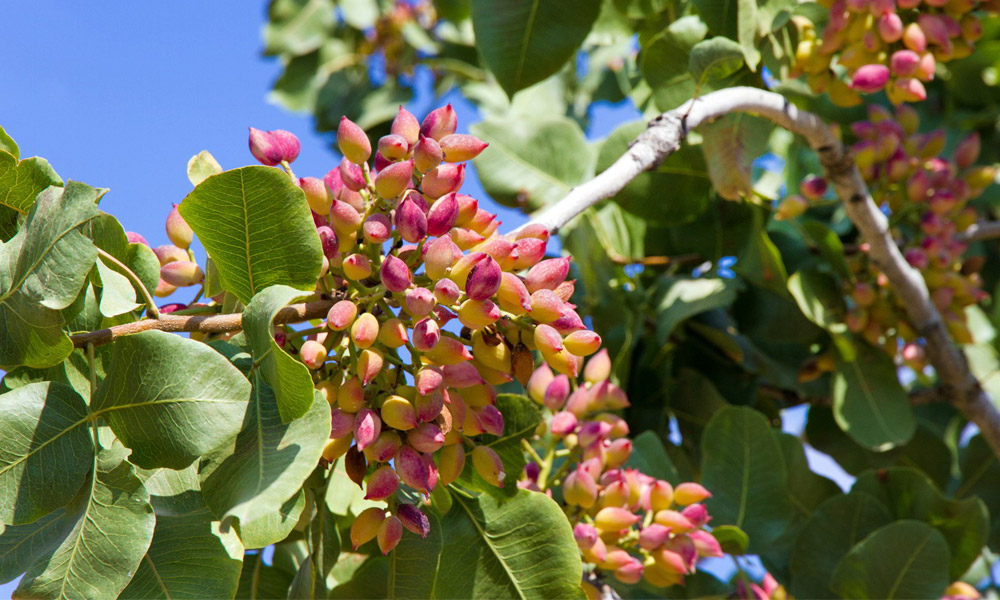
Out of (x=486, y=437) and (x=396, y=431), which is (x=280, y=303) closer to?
(x=396, y=431)

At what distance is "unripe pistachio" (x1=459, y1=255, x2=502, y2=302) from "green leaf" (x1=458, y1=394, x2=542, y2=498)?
10.4 inches

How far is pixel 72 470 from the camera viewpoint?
29.9 inches

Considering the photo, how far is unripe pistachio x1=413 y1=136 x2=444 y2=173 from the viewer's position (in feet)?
2.88

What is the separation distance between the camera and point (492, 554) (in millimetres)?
982

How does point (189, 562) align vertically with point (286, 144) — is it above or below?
below

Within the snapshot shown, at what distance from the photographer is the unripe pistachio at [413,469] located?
81 cm

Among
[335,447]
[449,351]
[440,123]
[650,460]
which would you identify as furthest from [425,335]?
[650,460]

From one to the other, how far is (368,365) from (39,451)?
0.28 m

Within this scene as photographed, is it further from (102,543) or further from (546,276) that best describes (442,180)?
(102,543)

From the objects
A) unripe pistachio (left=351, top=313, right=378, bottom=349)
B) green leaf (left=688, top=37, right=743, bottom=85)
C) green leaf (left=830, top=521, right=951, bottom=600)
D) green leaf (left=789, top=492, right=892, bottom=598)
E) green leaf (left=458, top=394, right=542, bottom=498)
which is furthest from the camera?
green leaf (left=789, top=492, right=892, bottom=598)

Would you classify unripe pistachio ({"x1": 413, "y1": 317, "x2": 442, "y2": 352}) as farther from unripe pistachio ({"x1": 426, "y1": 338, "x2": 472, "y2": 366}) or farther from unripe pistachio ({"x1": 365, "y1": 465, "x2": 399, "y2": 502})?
unripe pistachio ({"x1": 365, "y1": 465, "x2": 399, "y2": 502})

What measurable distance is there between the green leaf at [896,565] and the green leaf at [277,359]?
1061mm

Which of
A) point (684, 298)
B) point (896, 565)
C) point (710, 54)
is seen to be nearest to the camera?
point (710, 54)

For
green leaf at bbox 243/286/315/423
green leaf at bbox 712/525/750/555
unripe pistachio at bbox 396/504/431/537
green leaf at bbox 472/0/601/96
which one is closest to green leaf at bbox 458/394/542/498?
unripe pistachio at bbox 396/504/431/537
